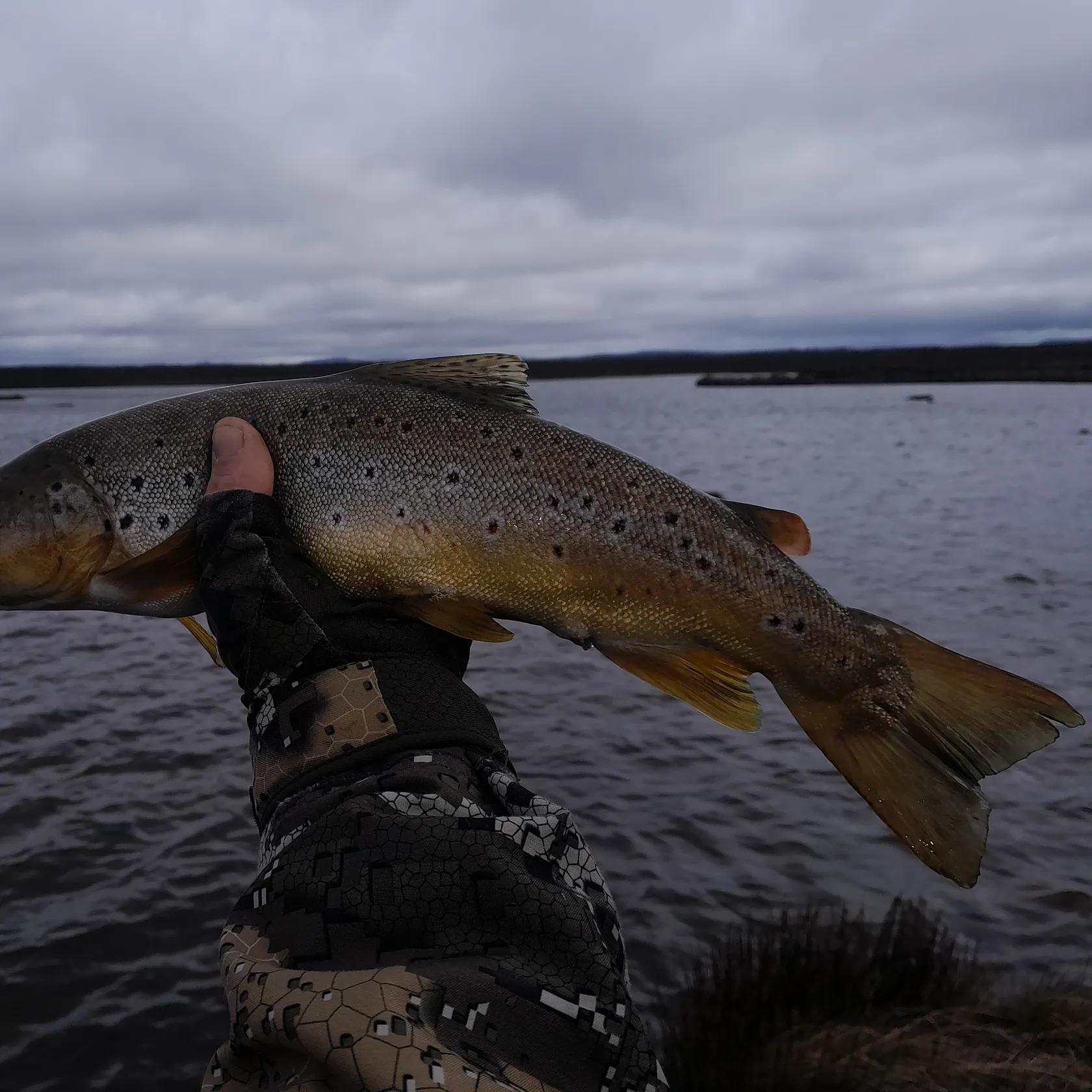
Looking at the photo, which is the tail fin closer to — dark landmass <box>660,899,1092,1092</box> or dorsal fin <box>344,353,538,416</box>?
dorsal fin <box>344,353,538,416</box>

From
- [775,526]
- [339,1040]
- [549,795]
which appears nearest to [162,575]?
[339,1040]

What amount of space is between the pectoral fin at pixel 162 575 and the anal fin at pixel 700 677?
1.27 meters

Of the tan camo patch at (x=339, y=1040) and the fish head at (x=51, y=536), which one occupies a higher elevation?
the fish head at (x=51, y=536)

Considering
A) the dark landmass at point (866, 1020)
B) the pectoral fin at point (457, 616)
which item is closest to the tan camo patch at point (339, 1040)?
the pectoral fin at point (457, 616)

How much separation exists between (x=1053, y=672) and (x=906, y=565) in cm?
590

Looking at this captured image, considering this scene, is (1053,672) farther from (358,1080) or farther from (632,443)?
(632,443)

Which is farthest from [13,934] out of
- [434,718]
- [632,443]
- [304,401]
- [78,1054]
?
[632,443]

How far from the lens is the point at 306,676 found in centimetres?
218

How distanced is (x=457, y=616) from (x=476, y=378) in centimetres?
86

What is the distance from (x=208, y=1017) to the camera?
5582 mm

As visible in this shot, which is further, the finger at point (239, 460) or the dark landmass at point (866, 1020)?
the dark landmass at point (866, 1020)

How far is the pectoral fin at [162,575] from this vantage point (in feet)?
8.70

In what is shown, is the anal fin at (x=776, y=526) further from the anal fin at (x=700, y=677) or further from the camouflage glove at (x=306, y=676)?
the camouflage glove at (x=306, y=676)

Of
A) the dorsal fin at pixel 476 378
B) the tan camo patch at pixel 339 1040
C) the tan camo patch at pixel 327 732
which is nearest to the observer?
the tan camo patch at pixel 339 1040
